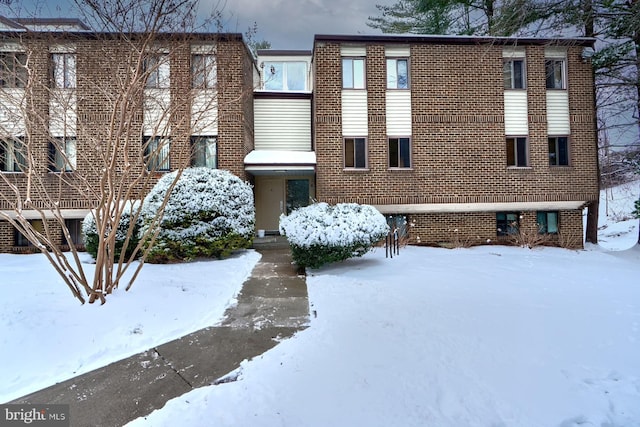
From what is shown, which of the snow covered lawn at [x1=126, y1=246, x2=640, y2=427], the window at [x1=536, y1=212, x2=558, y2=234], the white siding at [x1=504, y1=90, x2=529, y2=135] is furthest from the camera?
the window at [x1=536, y1=212, x2=558, y2=234]

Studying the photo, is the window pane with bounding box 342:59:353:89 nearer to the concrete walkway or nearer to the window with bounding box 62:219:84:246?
the concrete walkway

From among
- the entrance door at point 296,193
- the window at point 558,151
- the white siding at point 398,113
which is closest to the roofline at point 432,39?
the white siding at point 398,113

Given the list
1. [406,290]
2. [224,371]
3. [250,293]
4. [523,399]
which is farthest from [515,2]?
[224,371]

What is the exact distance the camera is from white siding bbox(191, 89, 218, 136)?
5.63 m

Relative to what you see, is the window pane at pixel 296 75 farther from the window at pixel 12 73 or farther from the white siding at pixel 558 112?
the white siding at pixel 558 112

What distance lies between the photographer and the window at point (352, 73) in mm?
11664

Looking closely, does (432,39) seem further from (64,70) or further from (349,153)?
(64,70)

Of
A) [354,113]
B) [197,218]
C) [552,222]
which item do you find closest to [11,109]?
[197,218]

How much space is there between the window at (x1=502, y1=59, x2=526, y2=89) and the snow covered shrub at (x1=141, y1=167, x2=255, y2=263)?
10347 mm

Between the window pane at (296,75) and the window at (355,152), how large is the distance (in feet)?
17.8

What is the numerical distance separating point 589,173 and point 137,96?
14.1m

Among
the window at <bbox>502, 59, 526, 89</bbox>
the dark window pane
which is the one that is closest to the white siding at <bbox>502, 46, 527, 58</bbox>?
the window at <bbox>502, 59, 526, 89</bbox>

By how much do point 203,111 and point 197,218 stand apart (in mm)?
3428

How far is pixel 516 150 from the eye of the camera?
11.8 meters
